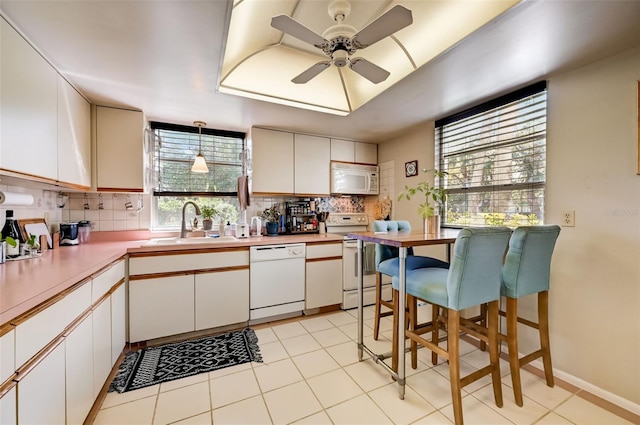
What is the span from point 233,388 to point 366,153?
3.13 metres

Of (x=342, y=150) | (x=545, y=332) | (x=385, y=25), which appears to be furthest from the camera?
(x=342, y=150)

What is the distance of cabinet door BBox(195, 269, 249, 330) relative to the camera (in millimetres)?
2365

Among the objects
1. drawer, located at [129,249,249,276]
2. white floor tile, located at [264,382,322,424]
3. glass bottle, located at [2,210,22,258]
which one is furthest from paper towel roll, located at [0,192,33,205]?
white floor tile, located at [264,382,322,424]

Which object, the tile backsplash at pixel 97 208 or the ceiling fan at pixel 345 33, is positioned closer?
the ceiling fan at pixel 345 33

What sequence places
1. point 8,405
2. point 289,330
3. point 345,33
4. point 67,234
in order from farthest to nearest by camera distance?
point 289,330
point 67,234
point 345,33
point 8,405

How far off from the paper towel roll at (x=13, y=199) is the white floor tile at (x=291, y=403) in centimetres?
204

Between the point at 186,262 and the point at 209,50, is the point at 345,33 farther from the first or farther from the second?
the point at 186,262

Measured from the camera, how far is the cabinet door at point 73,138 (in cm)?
183

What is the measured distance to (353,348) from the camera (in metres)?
2.24

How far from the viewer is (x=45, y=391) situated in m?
0.99

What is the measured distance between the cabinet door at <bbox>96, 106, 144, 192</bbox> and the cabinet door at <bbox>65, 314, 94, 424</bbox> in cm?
148

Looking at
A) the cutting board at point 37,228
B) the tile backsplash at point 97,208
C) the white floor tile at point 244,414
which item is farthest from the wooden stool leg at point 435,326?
the cutting board at point 37,228

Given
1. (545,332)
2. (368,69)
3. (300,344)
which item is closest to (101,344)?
(300,344)

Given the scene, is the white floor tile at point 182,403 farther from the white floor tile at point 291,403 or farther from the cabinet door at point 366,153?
the cabinet door at point 366,153
